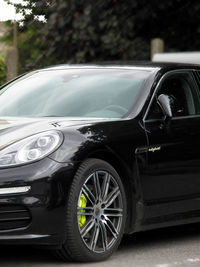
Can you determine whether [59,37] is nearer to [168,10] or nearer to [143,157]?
[168,10]

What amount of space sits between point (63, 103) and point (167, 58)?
568 centimetres

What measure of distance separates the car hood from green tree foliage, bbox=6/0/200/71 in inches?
346

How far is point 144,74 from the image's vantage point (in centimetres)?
787

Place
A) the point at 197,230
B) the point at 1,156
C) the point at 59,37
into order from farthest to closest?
the point at 59,37 → the point at 197,230 → the point at 1,156

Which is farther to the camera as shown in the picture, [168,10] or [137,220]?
[168,10]

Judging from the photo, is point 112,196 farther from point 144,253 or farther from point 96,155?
point 144,253

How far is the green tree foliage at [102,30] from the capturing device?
16.2 m

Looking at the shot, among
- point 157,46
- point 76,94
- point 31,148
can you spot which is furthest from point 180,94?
point 157,46

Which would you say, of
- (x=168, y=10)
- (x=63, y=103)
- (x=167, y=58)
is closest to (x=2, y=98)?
(x=63, y=103)

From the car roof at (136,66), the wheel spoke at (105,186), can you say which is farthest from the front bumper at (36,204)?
the car roof at (136,66)

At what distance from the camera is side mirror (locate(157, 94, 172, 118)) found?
295 inches

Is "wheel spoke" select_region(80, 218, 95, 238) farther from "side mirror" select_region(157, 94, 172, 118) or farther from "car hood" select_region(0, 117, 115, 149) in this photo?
"side mirror" select_region(157, 94, 172, 118)

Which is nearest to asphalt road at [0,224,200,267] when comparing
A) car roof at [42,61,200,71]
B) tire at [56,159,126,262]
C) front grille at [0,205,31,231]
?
tire at [56,159,126,262]

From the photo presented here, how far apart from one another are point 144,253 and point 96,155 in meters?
0.95
